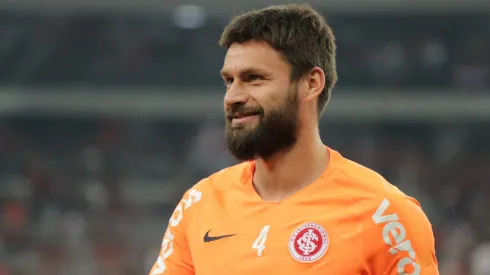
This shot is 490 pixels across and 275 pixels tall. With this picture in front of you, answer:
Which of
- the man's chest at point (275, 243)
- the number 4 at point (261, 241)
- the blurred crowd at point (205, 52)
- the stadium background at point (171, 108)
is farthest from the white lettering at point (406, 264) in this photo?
the blurred crowd at point (205, 52)

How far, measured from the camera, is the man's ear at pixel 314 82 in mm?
2363

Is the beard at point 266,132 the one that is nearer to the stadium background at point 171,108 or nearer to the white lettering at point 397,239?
the white lettering at point 397,239

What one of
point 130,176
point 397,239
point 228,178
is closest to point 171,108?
point 130,176

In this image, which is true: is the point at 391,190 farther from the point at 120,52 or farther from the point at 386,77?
the point at 120,52

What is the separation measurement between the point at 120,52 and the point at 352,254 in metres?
7.35

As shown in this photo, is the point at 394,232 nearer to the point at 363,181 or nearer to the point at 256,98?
the point at 363,181

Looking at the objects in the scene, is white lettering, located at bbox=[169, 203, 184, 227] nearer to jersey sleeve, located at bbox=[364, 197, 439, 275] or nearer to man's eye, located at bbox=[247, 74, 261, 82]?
man's eye, located at bbox=[247, 74, 261, 82]

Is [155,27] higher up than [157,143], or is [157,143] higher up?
[155,27]

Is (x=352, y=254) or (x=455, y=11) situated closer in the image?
(x=352, y=254)

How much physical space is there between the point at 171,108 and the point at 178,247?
6501 mm

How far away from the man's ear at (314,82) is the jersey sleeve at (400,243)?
1.23ft

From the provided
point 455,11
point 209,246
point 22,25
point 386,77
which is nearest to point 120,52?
point 22,25

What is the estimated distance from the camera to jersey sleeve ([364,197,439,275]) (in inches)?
84.8

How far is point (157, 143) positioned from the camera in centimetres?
880
